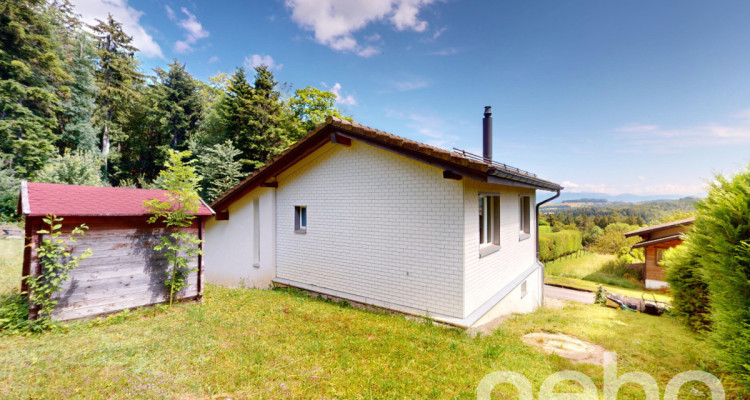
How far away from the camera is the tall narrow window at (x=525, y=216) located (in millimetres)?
9368

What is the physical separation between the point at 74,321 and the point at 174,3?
45.2 ft

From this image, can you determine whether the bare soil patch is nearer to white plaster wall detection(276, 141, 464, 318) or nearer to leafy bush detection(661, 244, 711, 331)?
white plaster wall detection(276, 141, 464, 318)

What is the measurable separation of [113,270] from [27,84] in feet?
86.3

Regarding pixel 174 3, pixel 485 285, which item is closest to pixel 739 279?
pixel 485 285

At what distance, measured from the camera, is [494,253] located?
6.57 metres

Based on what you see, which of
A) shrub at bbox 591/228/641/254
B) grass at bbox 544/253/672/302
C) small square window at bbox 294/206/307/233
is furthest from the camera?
shrub at bbox 591/228/641/254

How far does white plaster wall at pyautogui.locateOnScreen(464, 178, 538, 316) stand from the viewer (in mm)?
5301

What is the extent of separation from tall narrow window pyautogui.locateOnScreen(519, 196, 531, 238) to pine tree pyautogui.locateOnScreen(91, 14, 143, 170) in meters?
34.1

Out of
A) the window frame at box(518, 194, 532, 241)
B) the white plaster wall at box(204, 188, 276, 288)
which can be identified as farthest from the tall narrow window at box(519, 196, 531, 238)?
the white plaster wall at box(204, 188, 276, 288)

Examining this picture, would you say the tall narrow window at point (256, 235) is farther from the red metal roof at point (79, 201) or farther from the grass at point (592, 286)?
the grass at point (592, 286)

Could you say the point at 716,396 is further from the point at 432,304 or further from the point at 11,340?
the point at 11,340

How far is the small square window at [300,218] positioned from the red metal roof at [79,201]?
2326 millimetres

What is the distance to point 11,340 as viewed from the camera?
4.03m

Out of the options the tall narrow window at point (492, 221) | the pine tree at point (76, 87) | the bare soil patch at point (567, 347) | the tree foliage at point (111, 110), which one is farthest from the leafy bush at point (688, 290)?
the pine tree at point (76, 87)
